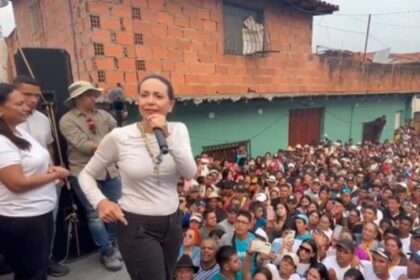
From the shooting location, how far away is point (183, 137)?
1.42m

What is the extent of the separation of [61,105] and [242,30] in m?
6.92

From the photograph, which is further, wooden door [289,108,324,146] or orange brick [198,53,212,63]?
wooden door [289,108,324,146]

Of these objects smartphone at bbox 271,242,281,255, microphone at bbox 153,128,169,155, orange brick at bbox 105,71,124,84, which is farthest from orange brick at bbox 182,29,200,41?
microphone at bbox 153,128,169,155

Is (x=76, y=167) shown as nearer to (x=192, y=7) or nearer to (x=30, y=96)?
(x=30, y=96)

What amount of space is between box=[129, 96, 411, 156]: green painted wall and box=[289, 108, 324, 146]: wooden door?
204 millimetres

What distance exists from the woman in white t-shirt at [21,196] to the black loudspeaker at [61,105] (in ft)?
2.72

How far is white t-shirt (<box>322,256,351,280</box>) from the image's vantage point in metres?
3.45

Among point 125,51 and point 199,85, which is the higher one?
point 125,51

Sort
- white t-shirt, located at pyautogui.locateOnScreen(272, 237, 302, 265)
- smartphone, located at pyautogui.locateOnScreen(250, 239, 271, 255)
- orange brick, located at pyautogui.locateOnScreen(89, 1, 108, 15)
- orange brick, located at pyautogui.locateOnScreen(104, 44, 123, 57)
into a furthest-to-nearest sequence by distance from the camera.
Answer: orange brick, located at pyautogui.locateOnScreen(104, 44, 123, 57) < orange brick, located at pyautogui.locateOnScreen(89, 1, 108, 15) < white t-shirt, located at pyautogui.locateOnScreen(272, 237, 302, 265) < smartphone, located at pyautogui.locateOnScreen(250, 239, 271, 255)

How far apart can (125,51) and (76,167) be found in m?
4.54

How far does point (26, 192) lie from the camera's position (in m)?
1.70

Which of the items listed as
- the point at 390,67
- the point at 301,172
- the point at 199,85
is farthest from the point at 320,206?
the point at 390,67

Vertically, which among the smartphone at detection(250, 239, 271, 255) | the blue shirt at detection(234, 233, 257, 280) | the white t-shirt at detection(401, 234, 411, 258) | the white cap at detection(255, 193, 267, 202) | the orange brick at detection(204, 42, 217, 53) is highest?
the orange brick at detection(204, 42, 217, 53)

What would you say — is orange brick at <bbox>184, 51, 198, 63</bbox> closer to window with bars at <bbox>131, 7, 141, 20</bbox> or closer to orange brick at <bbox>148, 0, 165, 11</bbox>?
orange brick at <bbox>148, 0, 165, 11</bbox>
